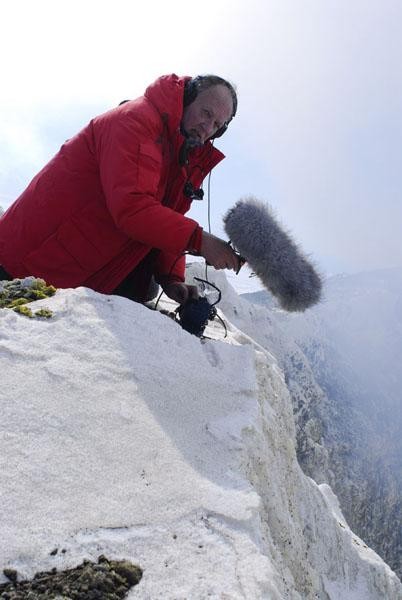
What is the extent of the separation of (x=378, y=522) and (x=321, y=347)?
25410 millimetres

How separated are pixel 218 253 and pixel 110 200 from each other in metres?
1.13

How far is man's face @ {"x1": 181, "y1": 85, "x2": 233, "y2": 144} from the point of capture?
4777mm

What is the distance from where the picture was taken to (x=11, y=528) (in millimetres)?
2066

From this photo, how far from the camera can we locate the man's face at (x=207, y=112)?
15.7 feet

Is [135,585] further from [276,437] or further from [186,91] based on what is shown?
[186,91]

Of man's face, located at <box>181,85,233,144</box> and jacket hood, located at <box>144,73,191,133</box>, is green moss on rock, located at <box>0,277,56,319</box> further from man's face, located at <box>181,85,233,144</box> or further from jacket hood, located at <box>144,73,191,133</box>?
man's face, located at <box>181,85,233,144</box>

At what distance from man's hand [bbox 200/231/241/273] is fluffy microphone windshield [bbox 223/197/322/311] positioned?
9 cm

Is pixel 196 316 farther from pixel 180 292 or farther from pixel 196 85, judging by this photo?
pixel 196 85

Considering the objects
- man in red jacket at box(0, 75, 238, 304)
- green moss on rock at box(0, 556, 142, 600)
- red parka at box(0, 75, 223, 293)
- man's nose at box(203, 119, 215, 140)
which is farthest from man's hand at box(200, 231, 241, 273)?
green moss on rock at box(0, 556, 142, 600)

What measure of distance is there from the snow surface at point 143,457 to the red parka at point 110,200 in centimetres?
92

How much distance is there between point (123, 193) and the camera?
4289 millimetres

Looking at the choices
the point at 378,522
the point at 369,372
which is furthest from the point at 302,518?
the point at 369,372

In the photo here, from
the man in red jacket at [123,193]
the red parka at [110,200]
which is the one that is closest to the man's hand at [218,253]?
the man in red jacket at [123,193]

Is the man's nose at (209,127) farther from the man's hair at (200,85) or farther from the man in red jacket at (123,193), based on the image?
the man's hair at (200,85)
